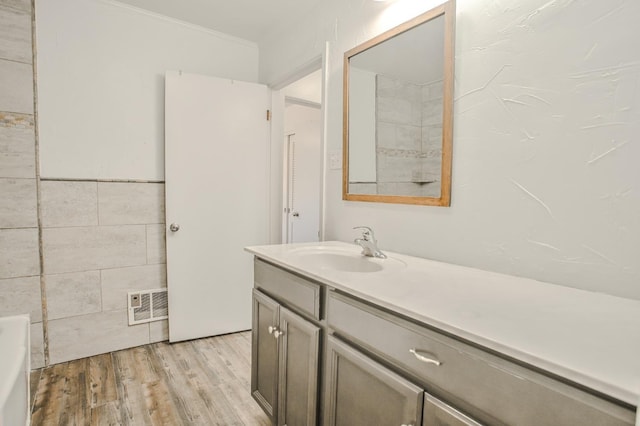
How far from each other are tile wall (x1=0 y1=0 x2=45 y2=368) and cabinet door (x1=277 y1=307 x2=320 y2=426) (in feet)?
5.79

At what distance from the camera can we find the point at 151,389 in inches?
75.8

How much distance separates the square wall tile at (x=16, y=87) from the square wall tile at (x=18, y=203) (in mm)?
437

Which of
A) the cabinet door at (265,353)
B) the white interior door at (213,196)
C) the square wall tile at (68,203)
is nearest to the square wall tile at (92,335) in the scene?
the white interior door at (213,196)

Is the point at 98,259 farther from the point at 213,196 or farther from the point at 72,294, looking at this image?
the point at 213,196

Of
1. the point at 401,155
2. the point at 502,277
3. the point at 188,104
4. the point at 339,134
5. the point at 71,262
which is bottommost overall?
the point at 71,262

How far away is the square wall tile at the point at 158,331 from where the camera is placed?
2.51 meters

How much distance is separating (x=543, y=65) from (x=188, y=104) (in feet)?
7.17

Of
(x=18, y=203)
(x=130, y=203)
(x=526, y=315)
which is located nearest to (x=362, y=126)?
(x=526, y=315)

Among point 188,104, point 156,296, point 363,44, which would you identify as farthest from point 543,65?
point 156,296

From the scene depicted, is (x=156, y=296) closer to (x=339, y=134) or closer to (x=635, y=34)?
(x=339, y=134)

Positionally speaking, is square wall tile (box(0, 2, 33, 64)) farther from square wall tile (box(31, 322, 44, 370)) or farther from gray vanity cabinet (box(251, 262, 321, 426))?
gray vanity cabinet (box(251, 262, 321, 426))

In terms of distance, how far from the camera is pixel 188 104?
2.46m

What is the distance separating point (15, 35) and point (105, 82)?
48 centimetres

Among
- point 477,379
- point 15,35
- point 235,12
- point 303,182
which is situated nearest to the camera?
point 477,379
